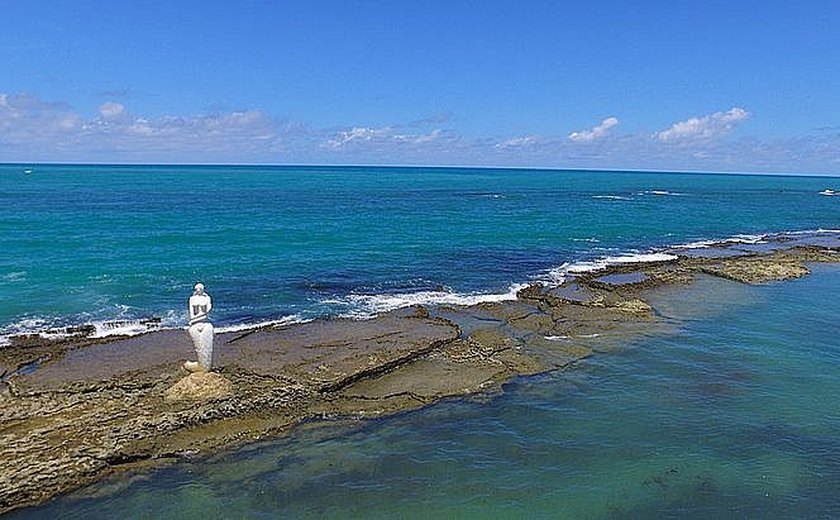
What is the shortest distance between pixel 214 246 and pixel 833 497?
127ft

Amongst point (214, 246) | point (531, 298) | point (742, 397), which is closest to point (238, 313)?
point (531, 298)

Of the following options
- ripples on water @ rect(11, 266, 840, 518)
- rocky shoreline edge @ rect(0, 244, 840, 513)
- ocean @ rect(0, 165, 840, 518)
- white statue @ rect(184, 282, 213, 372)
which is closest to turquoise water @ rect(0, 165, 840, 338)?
ocean @ rect(0, 165, 840, 518)

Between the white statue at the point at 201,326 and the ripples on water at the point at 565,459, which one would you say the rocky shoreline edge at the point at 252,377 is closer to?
the white statue at the point at 201,326

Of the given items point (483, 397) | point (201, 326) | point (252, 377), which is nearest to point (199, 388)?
point (201, 326)

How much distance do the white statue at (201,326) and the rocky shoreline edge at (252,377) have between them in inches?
24.3

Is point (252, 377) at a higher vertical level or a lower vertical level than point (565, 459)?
higher

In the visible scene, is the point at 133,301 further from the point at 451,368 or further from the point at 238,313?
the point at 451,368

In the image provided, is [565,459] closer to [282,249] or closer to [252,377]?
[252,377]

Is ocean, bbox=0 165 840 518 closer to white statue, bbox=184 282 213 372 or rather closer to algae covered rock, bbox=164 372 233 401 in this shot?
algae covered rock, bbox=164 372 233 401

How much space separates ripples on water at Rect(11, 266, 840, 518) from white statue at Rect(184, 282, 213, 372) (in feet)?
11.5

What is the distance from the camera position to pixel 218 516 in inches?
524

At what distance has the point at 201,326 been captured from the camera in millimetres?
17500

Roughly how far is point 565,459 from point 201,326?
10727 millimetres

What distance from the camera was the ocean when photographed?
14.2 meters
